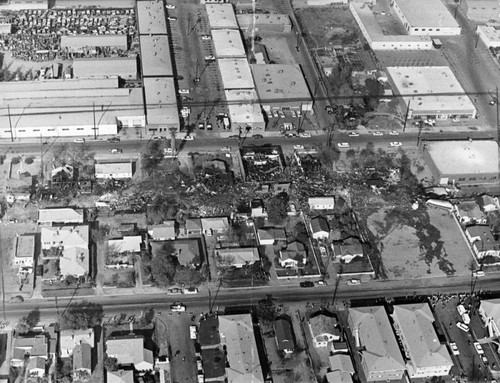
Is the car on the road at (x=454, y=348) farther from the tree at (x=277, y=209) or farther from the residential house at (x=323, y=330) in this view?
the tree at (x=277, y=209)

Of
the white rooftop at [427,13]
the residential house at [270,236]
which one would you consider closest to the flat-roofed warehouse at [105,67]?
the residential house at [270,236]

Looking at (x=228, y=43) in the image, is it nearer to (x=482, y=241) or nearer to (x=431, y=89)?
(x=431, y=89)

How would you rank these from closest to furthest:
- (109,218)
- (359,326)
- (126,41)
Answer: (359,326), (109,218), (126,41)

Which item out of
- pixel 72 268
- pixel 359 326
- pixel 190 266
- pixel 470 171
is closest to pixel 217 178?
pixel 190 266

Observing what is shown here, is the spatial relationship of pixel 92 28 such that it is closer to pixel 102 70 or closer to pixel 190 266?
pixel 102 70

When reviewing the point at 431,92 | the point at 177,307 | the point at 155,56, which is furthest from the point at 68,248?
the point at 431,92

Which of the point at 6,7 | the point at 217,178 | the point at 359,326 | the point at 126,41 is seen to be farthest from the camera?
the point at 6,7

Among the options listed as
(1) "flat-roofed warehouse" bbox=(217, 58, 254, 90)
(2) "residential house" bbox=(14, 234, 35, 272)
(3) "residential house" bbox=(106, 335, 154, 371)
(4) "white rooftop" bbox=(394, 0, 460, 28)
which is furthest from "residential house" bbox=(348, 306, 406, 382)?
(4) "white rooftop" bbox=(394, 0, 460, 28)
